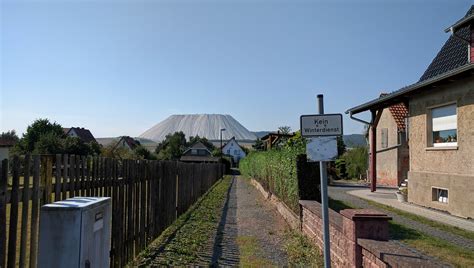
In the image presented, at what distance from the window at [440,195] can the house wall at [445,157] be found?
117mm

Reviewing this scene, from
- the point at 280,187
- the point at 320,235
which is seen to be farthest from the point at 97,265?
the point at 280,187

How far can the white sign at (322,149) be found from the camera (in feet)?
17.3

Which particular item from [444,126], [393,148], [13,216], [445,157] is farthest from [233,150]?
[13,216]

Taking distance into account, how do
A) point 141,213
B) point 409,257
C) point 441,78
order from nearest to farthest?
point 409,257 → point 141,213 → point 441,78

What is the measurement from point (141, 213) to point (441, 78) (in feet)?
28.6

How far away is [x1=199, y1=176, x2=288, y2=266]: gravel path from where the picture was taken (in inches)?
290

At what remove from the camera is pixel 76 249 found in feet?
11.2

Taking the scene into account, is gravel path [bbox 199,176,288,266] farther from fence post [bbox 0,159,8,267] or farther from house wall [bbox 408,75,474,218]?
house wall [bbox 408,75,474,218]

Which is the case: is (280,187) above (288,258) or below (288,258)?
above

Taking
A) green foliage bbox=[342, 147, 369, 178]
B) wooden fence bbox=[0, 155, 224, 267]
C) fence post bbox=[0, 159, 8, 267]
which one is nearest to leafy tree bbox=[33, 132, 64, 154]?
green foliage bbox=[342, 147, 369, 178]

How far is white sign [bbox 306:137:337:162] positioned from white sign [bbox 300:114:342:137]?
76mm

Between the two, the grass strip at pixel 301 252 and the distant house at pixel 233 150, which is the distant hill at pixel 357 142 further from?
the distant house at pixel 233 150

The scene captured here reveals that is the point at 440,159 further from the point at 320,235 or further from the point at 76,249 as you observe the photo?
the point at 76,249

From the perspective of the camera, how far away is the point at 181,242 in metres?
8.55
